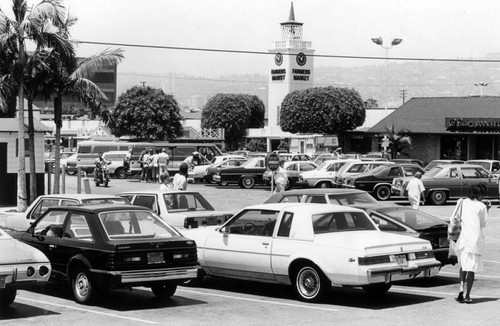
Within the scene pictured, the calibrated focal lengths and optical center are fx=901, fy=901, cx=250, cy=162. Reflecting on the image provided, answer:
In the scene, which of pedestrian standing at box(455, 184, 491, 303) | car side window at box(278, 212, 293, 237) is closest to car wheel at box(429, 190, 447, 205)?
car side window at box(278, 212, 293, 237)

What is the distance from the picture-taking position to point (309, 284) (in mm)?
13445

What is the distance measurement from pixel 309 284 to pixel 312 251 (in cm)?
55

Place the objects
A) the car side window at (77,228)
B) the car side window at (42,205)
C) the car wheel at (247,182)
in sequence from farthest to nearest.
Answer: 1. the car wheel at (247,182)
2. the car side window at (42,205)
3. the car side window at (77,228)

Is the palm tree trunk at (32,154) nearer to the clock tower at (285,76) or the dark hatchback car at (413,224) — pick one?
the dark hatchback car at (413,224)

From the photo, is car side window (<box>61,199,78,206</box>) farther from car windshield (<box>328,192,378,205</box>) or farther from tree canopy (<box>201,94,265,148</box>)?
tree canopy (<box>201,94,265,148</box>)

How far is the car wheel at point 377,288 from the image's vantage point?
14.0 m

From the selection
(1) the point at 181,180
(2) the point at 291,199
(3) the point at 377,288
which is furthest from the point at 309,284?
(1) the point at 181,180

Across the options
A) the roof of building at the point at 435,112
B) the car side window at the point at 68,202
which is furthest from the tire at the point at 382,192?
the roof of building at the point at 435,112

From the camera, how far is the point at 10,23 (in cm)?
3141

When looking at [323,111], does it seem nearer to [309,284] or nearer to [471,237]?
[309,284]

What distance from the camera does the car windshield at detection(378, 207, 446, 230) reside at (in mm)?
15888

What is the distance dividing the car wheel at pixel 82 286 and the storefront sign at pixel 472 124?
52.9 meters

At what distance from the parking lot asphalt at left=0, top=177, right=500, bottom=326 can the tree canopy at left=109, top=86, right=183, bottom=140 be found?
72.7 m

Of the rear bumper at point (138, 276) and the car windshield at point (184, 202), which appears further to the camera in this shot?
the car windshield at point (184, 202)
